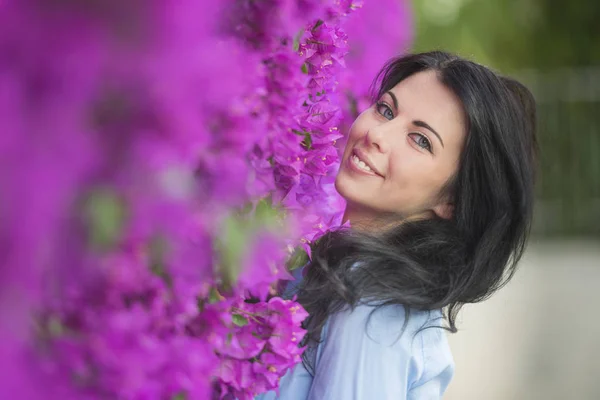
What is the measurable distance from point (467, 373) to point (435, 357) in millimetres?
3533

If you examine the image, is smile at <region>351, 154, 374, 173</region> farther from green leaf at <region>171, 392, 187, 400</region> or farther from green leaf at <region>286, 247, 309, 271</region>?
green leaf at <region>171, 392, 187, 400</region>

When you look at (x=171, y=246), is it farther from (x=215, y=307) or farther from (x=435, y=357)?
(x=435, y=357)

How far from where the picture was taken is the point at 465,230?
6.88 ft

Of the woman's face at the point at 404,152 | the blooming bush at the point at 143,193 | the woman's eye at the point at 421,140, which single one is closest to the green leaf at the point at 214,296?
the blooming bush at the point at 143,193

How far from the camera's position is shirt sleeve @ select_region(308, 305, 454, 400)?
1.73 metres

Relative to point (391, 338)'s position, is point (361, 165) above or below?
above

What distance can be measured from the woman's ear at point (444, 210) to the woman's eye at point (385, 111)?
239mm

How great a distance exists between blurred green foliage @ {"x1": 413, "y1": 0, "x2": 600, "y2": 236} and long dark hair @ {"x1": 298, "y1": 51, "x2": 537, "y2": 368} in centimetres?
602

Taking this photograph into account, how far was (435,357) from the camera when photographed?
1.91 m

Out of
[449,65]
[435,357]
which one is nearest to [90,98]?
[435,357]

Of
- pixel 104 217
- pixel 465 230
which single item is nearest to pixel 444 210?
pixel 465 230

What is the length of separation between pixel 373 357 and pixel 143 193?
3.72 feet

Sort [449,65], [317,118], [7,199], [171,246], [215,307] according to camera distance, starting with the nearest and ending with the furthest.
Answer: [7,199] → [171,246] → [215,307] → [317,118] → [449,65]

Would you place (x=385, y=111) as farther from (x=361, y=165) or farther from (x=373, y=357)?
(x=373, y=357)
